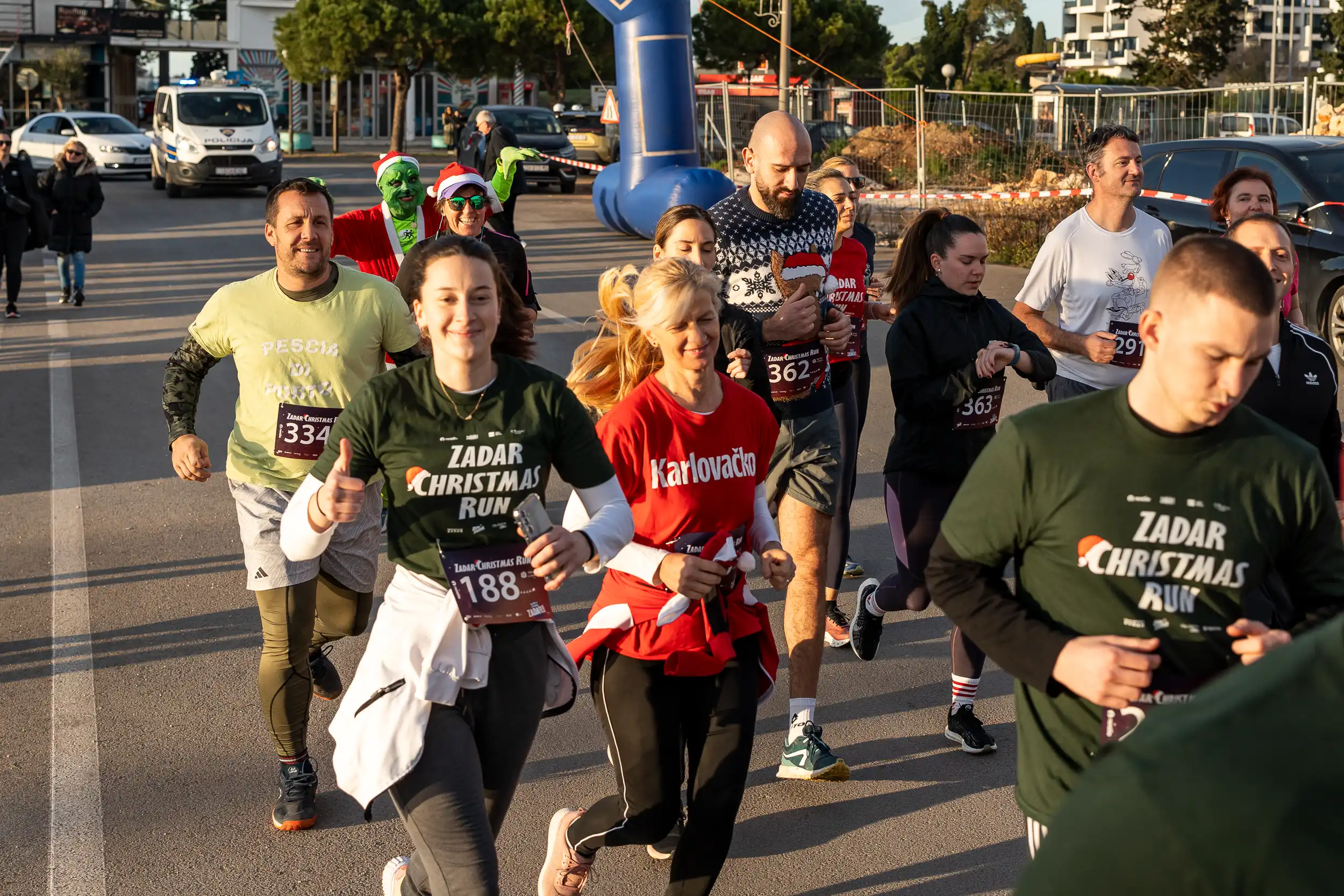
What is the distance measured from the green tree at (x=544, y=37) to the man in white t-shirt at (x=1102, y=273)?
42.2 meters

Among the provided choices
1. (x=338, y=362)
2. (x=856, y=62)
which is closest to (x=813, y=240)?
(x=338, y=362)

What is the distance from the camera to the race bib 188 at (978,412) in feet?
17.0

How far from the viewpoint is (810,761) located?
4.92 meters

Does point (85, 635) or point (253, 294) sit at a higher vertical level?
point (253, 294)

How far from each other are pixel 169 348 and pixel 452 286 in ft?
36.5

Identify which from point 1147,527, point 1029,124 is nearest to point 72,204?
point 1029,124

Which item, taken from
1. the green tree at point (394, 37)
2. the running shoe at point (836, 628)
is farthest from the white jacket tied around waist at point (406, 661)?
the green tree at point (394, 37)

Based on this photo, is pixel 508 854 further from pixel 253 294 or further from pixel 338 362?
pixel 253 294

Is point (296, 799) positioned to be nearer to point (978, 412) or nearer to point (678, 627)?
point (678, 627)

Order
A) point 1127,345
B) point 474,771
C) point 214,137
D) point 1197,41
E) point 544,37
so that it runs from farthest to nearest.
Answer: point 1197,41, point 544,37, point 214,137, point 1127,345, point 474,771

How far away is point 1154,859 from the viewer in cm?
125

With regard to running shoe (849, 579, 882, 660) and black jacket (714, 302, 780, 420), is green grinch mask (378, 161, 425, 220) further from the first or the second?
running shoe (849, 579, 882, 660)

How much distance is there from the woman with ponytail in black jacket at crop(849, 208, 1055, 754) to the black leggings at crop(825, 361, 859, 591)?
0.70m

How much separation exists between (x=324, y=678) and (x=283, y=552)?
1408mm
